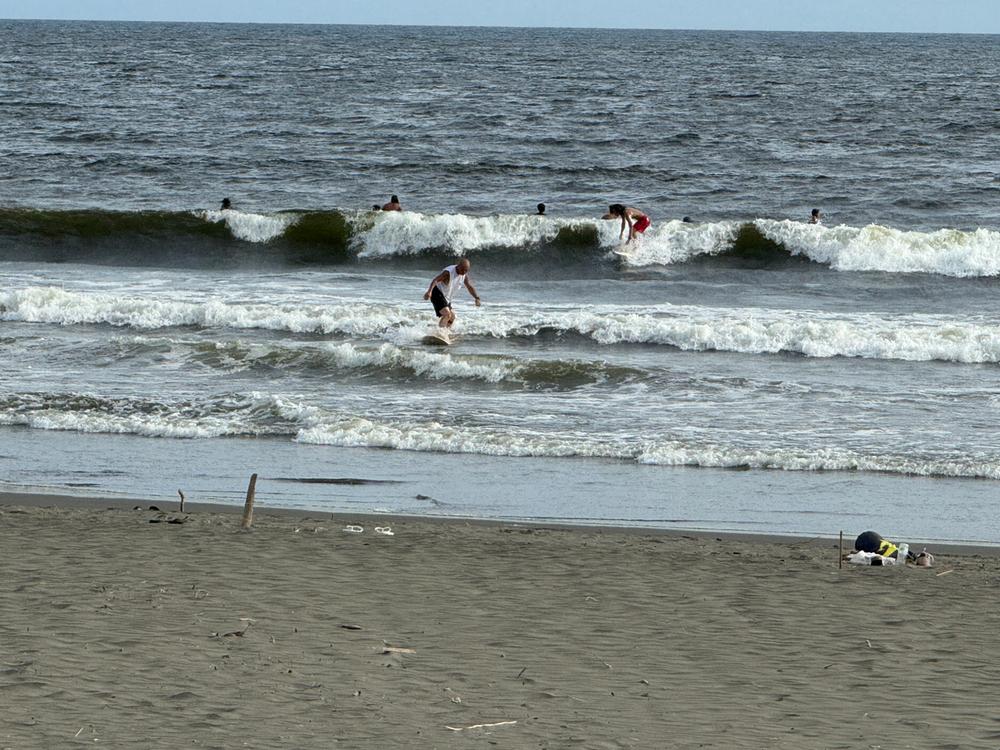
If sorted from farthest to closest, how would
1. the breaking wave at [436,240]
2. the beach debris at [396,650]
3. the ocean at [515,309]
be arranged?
1. the breaking wave at [436,240]
2. the ocean at [515,309]
3. the beach debris at [396,650]

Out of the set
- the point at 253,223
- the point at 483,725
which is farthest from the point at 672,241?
the point at 483,725

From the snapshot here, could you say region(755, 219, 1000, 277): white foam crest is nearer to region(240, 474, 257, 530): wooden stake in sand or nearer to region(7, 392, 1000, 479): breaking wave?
region(7, 392, 1000, 479): breaking wave

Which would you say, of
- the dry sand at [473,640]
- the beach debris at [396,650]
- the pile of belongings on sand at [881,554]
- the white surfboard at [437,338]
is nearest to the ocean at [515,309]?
the white surfboard at [437,338]

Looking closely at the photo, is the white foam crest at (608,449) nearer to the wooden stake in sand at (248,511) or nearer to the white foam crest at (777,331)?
the wooden stake in sand at (248,511)

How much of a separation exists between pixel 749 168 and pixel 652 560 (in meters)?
28.4

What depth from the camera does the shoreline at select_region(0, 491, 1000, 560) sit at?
902 cm

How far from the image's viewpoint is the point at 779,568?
8156 mm

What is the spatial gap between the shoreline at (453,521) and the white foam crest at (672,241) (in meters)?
15.8

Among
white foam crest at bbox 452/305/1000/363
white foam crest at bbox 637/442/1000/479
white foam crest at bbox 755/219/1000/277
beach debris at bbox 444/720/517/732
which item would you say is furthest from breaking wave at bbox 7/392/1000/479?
white foam crest at bbox 755/219/1000/277

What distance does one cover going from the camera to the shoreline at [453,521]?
9.02 metres

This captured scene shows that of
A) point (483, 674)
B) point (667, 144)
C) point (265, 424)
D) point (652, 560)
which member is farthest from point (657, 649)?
point (667, 144)

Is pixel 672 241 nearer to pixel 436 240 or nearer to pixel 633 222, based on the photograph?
pixel 633 222

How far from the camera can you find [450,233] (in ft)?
87.1

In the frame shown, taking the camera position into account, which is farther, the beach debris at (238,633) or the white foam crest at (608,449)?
the white foam crest at (608,449)
